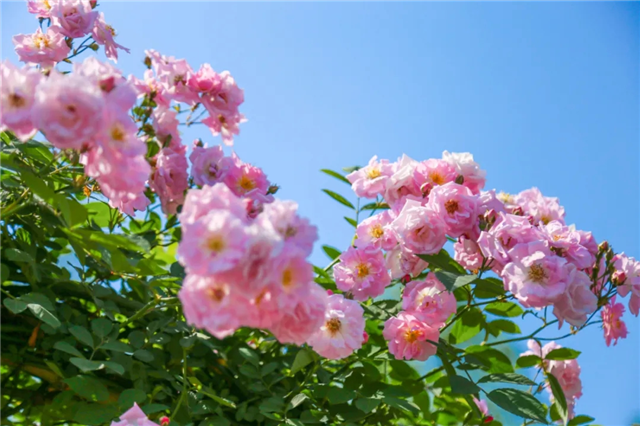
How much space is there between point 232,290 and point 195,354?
0.79 metres

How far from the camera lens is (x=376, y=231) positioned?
1.34 m

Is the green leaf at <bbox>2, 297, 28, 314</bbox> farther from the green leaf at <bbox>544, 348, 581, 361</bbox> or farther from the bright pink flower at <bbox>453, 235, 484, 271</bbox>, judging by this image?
the green leaf at <bbox>544, 348, 581, 361</bbox>

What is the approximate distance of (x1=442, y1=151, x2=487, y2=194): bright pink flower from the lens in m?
1.38

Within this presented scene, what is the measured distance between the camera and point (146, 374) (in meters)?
1.23

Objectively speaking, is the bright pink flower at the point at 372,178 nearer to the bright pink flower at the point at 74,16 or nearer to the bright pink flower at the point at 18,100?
the bright pink flower at the point at 74,16

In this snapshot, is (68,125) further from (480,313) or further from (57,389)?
(480,313)

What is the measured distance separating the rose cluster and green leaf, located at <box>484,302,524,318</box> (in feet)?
3.18

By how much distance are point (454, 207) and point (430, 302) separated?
0.67 feet

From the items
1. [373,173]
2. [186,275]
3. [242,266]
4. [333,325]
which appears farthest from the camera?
[373,173]

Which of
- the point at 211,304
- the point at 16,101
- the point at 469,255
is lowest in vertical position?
the point at 211,304

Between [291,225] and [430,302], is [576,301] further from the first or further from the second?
[291,225]

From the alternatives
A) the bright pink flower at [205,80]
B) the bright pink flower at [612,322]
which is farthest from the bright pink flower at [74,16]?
the bright pink flower at [612,322]

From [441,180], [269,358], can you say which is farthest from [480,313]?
[269,358]

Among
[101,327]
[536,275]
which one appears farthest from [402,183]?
[101,327]
